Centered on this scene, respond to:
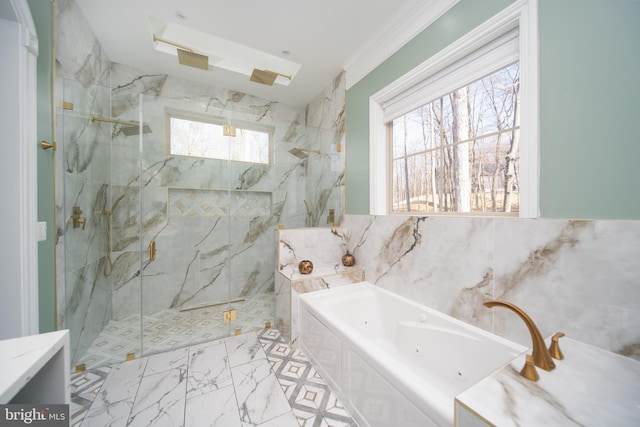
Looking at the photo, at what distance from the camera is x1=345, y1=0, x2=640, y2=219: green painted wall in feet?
2.71

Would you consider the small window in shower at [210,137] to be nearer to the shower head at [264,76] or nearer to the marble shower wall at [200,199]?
the marble shower wall at [200,199]

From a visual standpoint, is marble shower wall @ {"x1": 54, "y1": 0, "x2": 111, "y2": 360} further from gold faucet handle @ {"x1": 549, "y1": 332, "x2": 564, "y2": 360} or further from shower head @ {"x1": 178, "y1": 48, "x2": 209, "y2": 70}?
gold faucet handle @ {"x1": 549, "y1": 332, "x2": 564, "y2": 360}

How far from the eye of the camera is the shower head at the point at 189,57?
6.69 feet

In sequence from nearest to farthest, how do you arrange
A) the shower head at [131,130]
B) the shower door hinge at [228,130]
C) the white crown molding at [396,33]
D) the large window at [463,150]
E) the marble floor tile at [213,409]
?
the marble floor tile at [213,409]
the large window at [463,150]
the white crown molding at [396,33]
the shower head at [131,130]
the shower door hinge at [228,130]

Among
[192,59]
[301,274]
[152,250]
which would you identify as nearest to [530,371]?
[301,274]

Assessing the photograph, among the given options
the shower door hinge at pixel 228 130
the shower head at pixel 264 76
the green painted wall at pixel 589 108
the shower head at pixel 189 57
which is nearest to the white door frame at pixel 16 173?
the shower head at pixel 189 57

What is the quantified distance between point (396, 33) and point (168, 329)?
329 cm

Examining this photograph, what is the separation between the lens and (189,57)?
215 centimetres

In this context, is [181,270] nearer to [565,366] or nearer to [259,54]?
[259,54]

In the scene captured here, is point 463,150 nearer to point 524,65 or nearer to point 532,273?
point 524,65

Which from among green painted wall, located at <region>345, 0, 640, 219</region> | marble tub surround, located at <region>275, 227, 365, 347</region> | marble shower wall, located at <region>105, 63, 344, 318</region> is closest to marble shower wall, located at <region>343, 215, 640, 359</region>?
green painted wall, located at <region>345, 0, 640, 219</region>

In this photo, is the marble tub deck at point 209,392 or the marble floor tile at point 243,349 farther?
the marble floor tile at point 243,349

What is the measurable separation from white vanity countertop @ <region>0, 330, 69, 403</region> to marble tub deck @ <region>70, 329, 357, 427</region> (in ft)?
2.65

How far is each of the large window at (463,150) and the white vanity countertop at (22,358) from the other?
2078 mm
